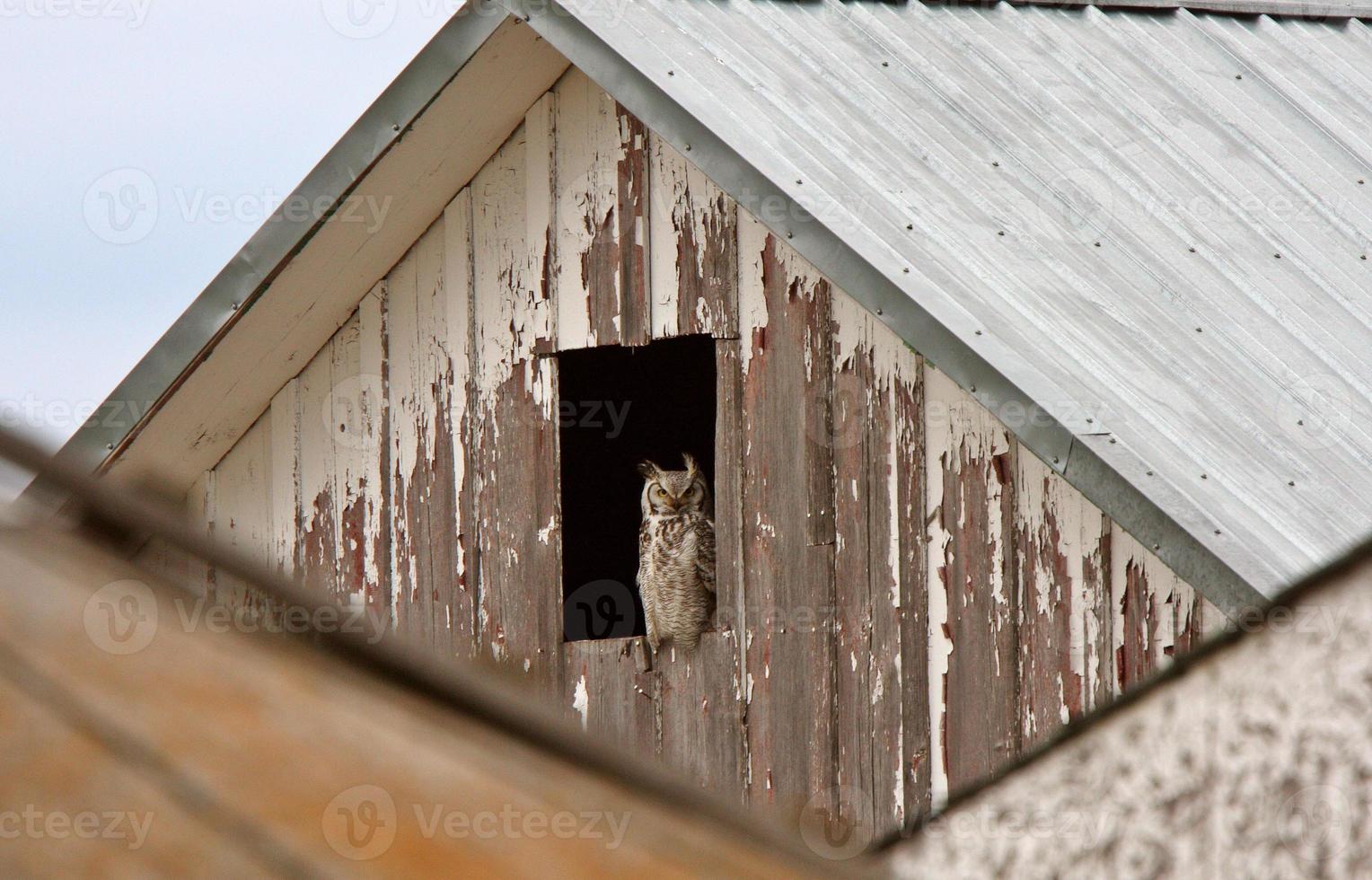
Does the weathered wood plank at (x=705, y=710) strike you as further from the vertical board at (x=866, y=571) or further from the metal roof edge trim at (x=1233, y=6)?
the metal roof edge trim at (x=1233, y=6)

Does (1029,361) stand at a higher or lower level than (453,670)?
higher

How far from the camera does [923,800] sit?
3803 mm

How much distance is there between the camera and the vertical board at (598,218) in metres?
4.40

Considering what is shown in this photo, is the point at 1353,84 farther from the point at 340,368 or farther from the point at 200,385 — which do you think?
the point at 200,385

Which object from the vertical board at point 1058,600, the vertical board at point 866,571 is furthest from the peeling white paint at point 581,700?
the vertical board at point 1058,600

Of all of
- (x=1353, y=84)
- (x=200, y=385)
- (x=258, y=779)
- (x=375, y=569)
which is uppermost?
(x=1353, y=84)

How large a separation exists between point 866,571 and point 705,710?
0.77 m

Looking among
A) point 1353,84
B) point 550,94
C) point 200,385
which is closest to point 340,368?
point 200,385

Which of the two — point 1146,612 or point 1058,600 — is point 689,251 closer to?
point 1058,600

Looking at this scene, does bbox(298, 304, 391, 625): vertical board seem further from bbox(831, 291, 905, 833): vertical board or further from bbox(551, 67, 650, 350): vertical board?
bbox(831, 291, 905, 833): vertical board

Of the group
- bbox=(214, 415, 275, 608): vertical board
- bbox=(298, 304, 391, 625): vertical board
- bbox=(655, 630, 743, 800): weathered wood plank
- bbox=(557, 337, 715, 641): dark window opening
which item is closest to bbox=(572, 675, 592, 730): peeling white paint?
bbox=(655, 630, 743, 800): weathered wood plank

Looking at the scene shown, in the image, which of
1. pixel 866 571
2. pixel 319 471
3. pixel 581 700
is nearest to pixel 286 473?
pixel 319 471

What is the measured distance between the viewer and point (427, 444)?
16.1 ft

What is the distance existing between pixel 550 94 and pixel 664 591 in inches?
68.1
